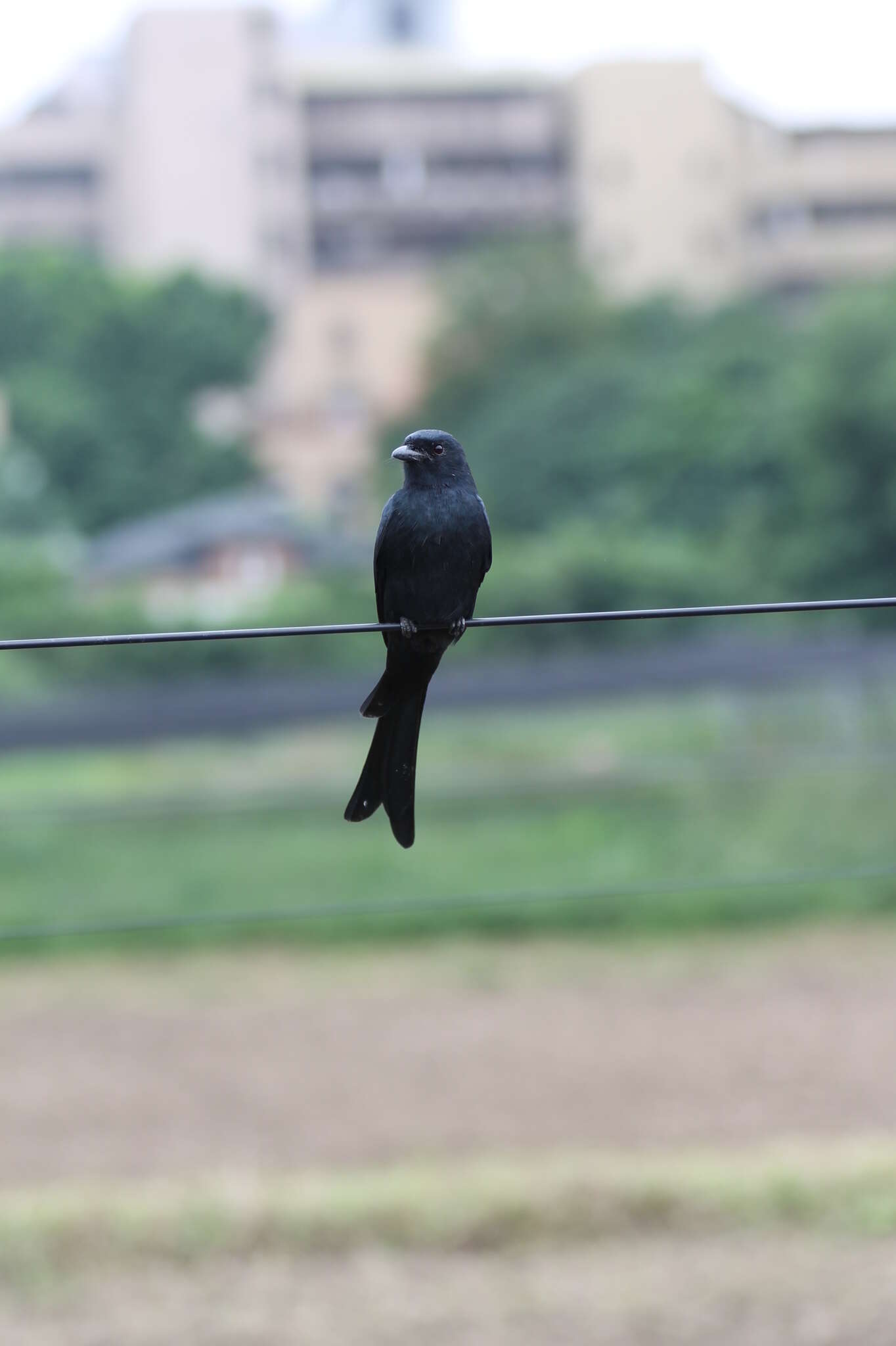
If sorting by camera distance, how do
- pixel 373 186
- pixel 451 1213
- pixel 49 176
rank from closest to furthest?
1. pixel 451 1213
2. pixel 49 176
3. pixel 373 186

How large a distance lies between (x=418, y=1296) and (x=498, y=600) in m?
22.6

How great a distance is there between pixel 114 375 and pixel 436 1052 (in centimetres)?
3458

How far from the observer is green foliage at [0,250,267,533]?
45.0 metres

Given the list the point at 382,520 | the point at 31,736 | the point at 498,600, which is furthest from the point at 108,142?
the point at 382,520

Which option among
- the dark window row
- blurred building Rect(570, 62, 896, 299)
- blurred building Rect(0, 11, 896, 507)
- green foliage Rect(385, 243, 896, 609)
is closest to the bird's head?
green foliage Rect(385, 243, 896, 609)

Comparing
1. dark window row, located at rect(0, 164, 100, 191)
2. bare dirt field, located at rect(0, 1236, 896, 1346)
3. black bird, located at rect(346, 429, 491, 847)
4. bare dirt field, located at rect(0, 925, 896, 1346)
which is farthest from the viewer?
dark window row, located at rect(0, 164, 100, 191)

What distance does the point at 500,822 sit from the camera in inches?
854

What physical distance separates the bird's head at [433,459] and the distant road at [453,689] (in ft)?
54.8

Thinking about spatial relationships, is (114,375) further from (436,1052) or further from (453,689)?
(436,1052)

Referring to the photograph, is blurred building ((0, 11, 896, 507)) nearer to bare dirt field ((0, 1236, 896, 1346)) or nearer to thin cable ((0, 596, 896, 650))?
bare dirt field ((0, 1236, 896, 1346))

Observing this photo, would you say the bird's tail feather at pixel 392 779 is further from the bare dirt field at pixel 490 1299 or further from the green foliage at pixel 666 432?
the green foliage at pixel 666 432

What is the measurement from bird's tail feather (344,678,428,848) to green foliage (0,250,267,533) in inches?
1642

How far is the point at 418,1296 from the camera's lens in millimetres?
10320

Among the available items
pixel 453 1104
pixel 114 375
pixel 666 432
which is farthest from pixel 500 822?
pixel 114 375
